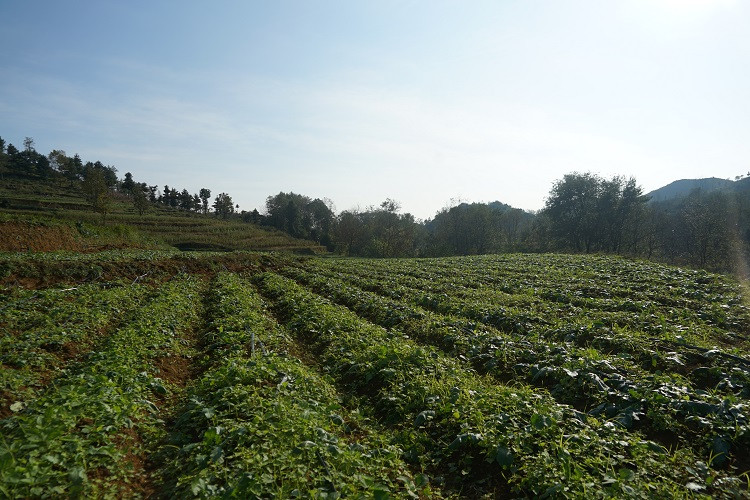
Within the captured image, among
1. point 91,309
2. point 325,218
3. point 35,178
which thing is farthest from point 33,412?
point 35,178

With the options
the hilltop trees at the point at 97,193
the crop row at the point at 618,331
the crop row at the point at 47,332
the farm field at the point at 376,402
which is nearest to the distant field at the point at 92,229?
the hilltop trees at the point at 97,193

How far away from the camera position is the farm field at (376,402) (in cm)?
473

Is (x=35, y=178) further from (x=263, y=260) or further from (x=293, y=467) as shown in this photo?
(x=293, y=467)

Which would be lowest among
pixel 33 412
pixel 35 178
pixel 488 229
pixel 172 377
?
pixel 172 377

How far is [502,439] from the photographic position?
5621 mm

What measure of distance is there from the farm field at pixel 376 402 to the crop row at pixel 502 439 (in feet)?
0.11

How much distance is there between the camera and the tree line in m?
56.4

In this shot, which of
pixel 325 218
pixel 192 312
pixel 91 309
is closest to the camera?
pixel 91 309

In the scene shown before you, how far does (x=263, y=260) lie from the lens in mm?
35719

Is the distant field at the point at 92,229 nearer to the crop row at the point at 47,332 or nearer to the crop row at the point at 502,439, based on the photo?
the crop row at the point at 47,332

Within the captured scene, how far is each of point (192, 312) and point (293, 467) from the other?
12575mm

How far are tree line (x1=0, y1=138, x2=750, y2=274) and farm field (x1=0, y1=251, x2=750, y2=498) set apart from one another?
49.2 m

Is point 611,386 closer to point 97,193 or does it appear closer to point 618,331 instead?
point 618,331

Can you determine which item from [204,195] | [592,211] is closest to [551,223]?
[592,211]
